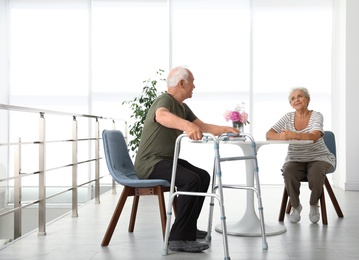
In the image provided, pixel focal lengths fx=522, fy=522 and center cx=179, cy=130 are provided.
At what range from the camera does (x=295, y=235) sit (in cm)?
347

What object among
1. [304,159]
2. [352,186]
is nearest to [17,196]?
[304,159]

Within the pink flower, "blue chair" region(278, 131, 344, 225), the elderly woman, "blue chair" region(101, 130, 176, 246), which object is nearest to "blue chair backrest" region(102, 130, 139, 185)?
"blue chair" region(101, 130, 176, 246)

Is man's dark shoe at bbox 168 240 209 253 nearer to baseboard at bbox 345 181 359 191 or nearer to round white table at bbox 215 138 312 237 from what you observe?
round white table at bbox 215 138 312 237

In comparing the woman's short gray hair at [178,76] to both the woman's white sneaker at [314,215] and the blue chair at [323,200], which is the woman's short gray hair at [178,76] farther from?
the woman's white sneaker at [314,215]

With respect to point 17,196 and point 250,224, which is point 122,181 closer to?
point 17,196

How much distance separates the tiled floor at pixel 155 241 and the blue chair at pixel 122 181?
18cm

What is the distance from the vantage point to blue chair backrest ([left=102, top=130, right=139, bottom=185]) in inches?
124

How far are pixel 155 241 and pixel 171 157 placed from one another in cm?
58

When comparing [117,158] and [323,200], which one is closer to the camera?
[117,158]

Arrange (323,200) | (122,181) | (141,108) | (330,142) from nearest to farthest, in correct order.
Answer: (122,181), (323,200), (330,142), (141,108)

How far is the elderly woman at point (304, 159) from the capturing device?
3.88 meters

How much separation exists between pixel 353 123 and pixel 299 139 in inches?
119

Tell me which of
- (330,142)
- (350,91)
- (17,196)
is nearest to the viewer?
(17,196)

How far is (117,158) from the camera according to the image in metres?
3.32
